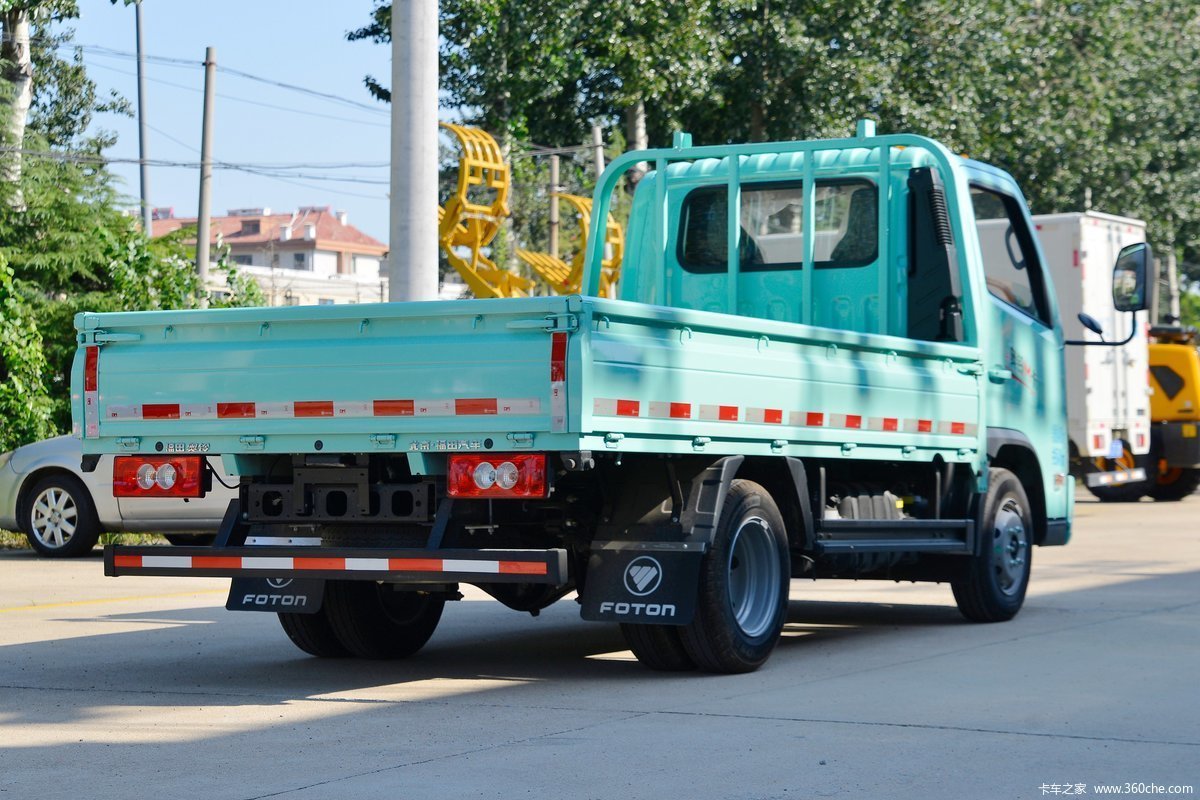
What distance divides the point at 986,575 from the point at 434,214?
4.80 m

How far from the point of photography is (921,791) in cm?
580

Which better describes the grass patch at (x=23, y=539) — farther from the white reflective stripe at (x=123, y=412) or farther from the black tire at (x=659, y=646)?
the black tire at (x=659, y=646)

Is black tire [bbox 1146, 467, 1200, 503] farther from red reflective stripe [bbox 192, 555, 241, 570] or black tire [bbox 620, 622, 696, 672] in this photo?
red reflective stripe [bbox 192, 555, 241, 570]

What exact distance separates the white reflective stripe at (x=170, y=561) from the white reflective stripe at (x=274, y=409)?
741 millimetres

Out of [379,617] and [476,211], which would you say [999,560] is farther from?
[476,211]

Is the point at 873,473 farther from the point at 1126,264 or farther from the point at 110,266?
the point at 110,266

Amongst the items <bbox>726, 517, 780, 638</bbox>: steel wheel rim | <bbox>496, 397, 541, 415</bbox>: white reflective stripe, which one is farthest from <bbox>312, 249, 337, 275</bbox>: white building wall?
<bbox>496, 397, 541, 415</bbox>: white reflective stripe

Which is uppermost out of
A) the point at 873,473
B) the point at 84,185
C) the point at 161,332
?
the point at 84,185

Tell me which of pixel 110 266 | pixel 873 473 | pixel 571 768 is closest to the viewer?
pixel 571 768

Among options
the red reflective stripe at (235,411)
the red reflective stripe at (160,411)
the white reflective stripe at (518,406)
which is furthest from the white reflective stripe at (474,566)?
the red reflective stripe at (160,411)

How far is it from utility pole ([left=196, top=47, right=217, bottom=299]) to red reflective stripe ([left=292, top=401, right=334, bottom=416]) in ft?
54.8

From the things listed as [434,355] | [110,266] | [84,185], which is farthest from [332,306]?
[84,185]

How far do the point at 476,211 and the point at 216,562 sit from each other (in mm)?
16092

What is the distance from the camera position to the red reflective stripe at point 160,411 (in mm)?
8180
